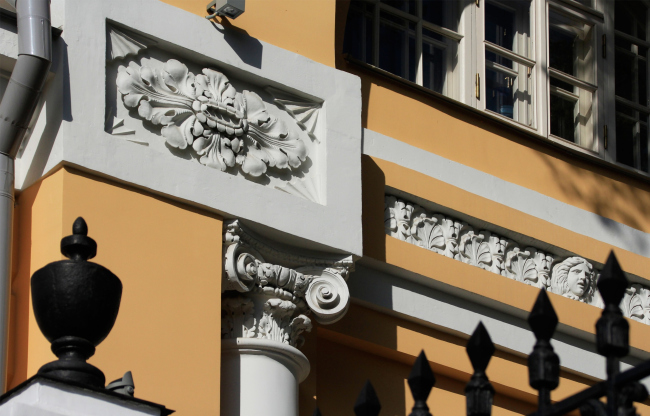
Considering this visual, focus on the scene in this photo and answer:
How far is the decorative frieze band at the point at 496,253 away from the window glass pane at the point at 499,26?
1.88m

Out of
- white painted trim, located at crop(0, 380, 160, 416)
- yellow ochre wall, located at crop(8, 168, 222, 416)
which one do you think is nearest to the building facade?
yellow ochre wall, located at crop(8, 168, 222, 416)

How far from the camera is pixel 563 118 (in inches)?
406

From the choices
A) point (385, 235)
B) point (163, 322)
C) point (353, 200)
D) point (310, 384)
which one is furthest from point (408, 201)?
point (163, 322)

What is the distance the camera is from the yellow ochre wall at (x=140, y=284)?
633 cm

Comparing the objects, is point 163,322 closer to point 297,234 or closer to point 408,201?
point 297,234

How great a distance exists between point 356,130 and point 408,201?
2.68 feet

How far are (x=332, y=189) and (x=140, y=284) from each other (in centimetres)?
152

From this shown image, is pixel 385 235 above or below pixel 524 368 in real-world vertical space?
above

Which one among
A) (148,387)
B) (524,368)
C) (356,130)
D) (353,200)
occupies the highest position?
(356,130)

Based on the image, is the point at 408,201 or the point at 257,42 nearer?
A: the point at 257,42

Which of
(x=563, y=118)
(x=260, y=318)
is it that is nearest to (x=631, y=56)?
(x=563, y=118)

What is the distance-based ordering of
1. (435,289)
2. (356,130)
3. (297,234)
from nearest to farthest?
(297,234), (356,130), (435,289)

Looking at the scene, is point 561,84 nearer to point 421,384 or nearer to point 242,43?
point 242,43

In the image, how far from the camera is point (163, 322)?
654 centimetres
